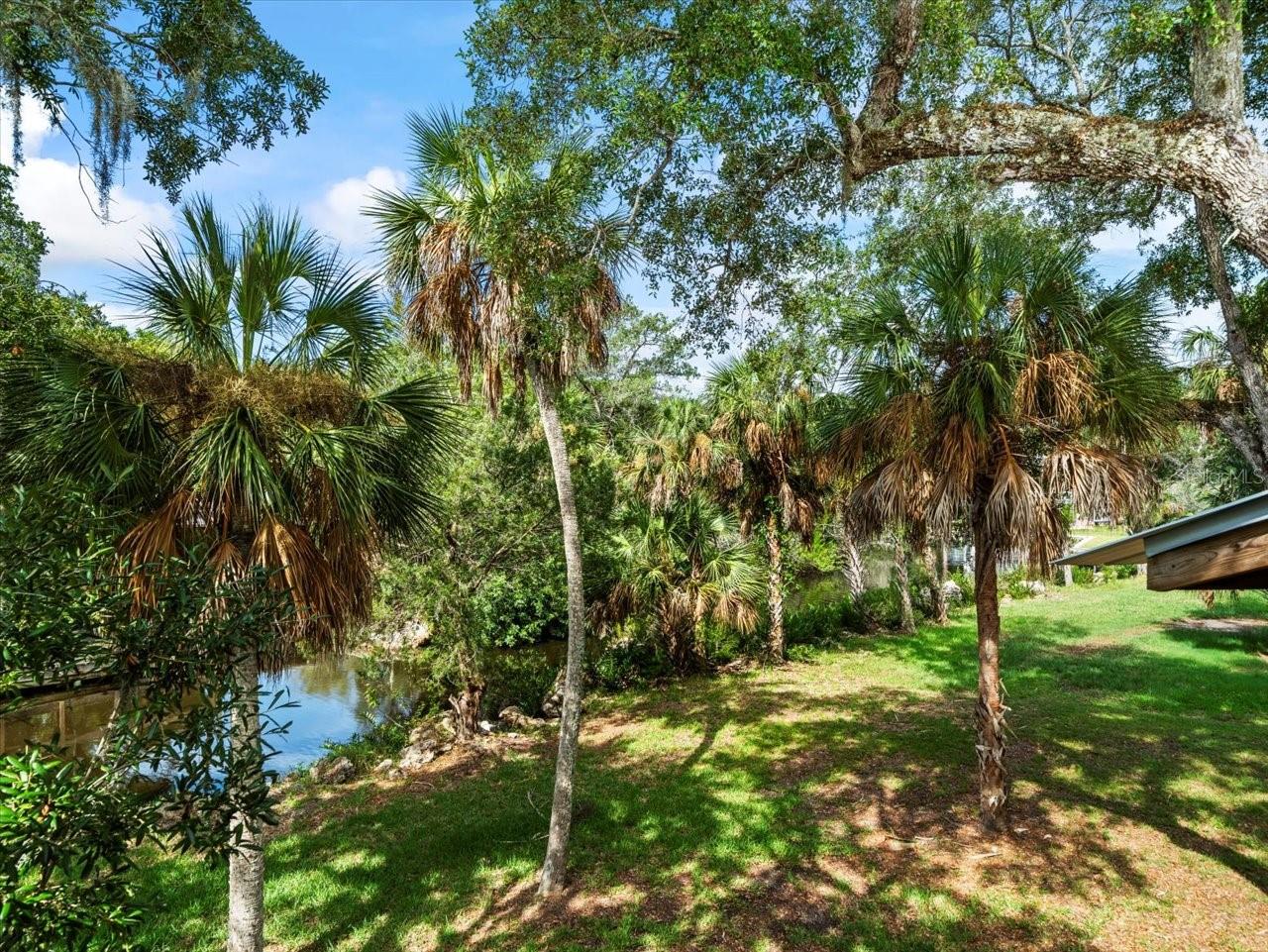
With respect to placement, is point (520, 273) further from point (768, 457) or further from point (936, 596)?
point (936, 596)

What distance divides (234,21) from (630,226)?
363 centimetres

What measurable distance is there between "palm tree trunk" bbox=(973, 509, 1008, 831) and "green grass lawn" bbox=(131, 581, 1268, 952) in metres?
0.34

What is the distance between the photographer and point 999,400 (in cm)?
608

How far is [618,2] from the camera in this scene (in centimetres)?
511

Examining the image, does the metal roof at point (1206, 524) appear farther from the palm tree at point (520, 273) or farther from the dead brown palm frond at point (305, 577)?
the dead brown palm frond at point (305, 577)

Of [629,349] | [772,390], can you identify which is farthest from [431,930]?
[629,349]

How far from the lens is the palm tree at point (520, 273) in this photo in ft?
17.1

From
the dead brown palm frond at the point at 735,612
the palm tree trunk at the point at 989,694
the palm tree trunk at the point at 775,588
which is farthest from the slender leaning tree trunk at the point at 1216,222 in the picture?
the dead brown palm frond at the point at 735,612

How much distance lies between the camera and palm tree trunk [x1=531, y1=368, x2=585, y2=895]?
5.75 m

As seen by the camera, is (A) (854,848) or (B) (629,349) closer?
(A) (854,848)

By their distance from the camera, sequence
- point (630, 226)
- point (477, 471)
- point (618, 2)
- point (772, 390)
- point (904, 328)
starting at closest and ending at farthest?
point (618, 2) < point (630, 226) < point (904, 328) < point (477, 471) < point (772, 390)

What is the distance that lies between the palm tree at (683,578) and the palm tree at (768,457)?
0.93m

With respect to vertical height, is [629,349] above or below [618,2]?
above

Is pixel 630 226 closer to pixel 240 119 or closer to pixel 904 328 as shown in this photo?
pixel 904 328
